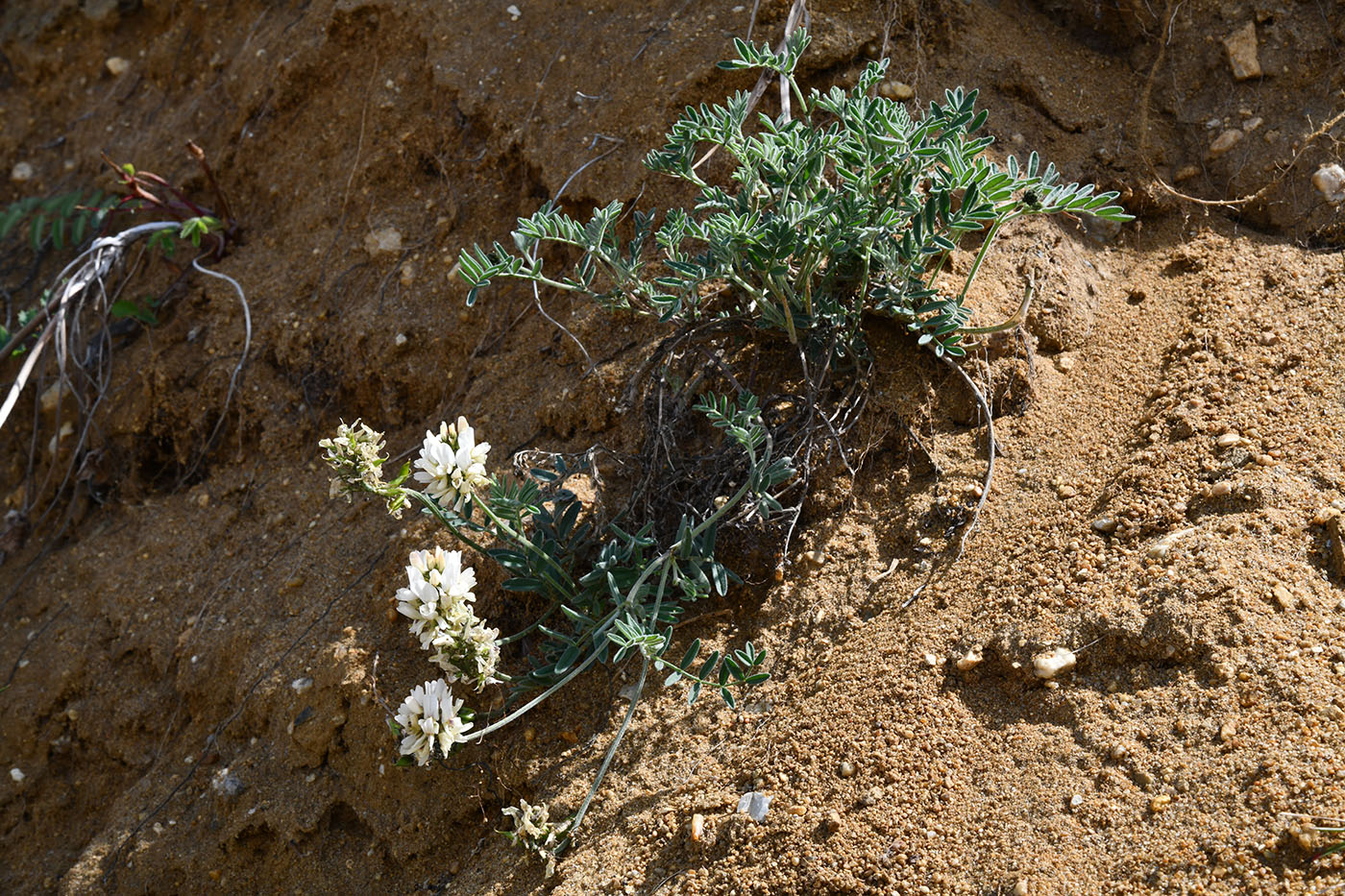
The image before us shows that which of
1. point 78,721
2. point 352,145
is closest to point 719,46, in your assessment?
point 352,145

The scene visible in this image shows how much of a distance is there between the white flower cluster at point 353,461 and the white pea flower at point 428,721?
420 mm

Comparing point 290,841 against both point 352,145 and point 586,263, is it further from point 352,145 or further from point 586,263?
point 352,145

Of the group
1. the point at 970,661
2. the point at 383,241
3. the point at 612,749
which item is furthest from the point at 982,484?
the point at 383,241

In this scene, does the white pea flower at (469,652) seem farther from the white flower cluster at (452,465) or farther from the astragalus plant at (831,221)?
the astragalus plant at (831,221)

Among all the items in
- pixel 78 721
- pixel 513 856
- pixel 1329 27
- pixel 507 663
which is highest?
pixel 1329 27

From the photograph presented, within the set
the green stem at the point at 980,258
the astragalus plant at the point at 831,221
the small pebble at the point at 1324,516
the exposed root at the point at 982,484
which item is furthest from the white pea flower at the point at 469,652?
the small pebble at the point at 1324,516

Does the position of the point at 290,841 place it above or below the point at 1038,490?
below

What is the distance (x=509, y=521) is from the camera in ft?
7.29

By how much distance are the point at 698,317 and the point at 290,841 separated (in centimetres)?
159

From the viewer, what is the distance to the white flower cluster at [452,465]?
79.8 inches

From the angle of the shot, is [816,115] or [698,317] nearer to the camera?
[698,317]

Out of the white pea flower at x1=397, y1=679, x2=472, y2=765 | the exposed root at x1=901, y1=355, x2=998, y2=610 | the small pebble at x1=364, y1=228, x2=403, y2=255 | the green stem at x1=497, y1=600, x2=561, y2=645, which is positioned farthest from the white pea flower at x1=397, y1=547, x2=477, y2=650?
the small pebble at x1=364, y1=228, x2=403, y2=255

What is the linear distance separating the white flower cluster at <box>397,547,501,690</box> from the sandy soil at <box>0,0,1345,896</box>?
39 cm

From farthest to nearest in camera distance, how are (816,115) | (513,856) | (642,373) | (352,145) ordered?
(352,145) → (816,115) → (642,373) → (513,856)
